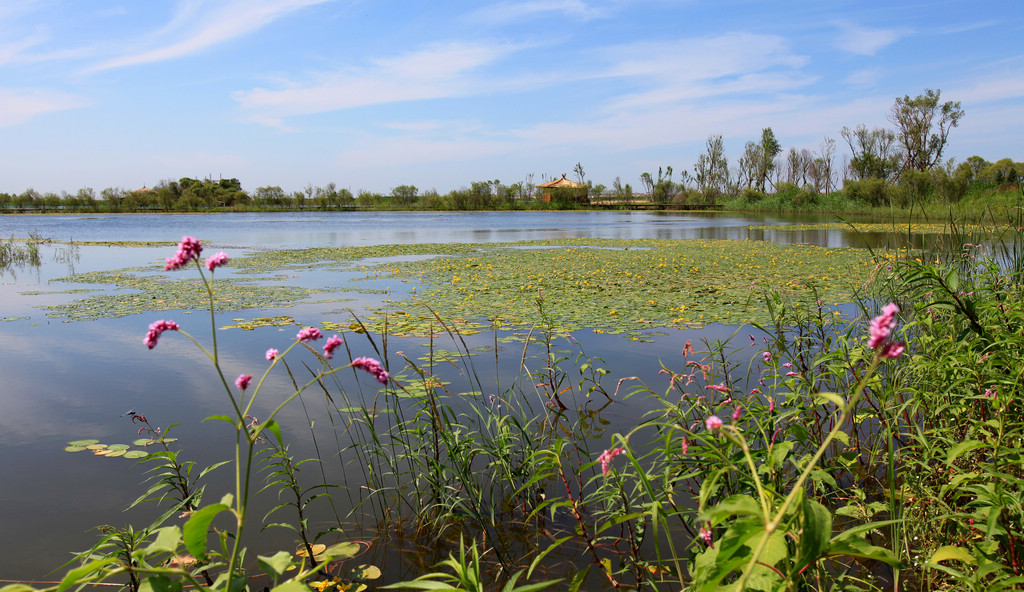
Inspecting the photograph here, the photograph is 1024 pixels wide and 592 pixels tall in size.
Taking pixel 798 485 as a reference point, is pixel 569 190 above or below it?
above

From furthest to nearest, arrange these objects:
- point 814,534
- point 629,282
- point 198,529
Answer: point 629,282 < point 198,529 < point 814,534

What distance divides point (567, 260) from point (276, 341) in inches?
275

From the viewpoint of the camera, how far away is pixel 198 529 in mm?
1107

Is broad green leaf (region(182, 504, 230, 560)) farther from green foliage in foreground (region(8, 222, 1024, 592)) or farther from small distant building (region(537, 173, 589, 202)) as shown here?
small distant building (region(537, 173, 589, 202))

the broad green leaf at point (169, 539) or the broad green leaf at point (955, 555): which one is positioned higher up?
the broad green leaf at point (169, 539)

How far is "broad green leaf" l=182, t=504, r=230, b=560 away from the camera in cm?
106

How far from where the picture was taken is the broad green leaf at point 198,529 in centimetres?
106

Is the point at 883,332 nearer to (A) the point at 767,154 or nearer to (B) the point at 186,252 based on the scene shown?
(B) the point at 186,252

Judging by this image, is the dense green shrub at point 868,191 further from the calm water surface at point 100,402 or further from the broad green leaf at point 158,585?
the broad green leaf at point 158,585

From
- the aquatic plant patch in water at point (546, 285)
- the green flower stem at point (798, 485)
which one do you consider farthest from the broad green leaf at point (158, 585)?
the aquatic plant patch in water at point (546, 285)

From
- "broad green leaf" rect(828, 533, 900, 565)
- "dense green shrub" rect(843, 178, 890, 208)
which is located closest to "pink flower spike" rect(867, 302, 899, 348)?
"broad green leaf" rect(828, 533, 900, 565)

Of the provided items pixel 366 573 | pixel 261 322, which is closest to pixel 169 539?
pixel 366 573

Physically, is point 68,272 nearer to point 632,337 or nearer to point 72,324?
point 72,324

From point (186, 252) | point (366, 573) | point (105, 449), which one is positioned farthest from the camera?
point (105, 449)
